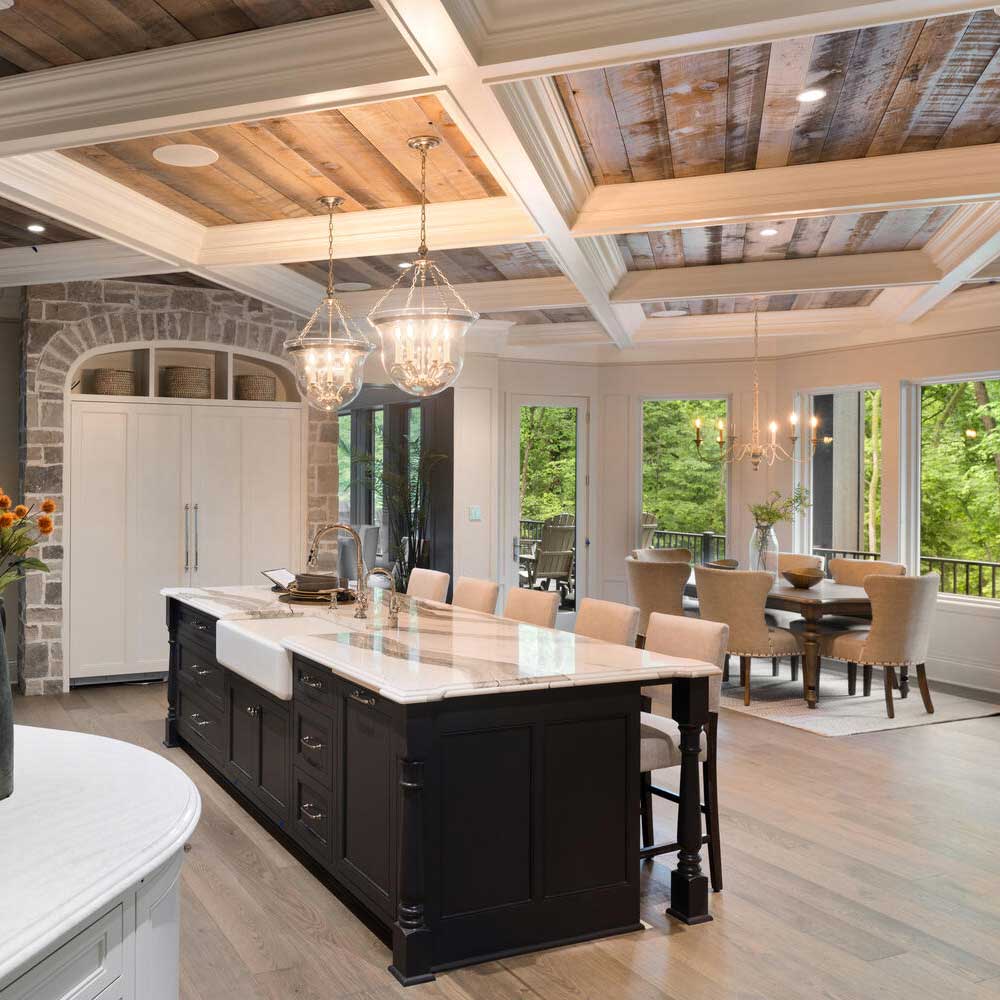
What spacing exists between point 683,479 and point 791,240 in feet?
12.1

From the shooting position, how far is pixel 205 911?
3.16 metres

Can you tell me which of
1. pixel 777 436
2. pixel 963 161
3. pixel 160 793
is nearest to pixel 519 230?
pixel 963 161

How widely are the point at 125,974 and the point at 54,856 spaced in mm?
215

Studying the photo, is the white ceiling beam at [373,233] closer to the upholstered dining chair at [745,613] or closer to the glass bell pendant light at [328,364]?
the glass bell pendant light at [328,364]

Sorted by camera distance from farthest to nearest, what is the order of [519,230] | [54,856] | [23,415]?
[23,415], [519,230], [54,856]

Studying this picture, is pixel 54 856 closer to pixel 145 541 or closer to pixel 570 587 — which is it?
pixel 145 541

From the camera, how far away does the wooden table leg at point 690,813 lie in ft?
10.2

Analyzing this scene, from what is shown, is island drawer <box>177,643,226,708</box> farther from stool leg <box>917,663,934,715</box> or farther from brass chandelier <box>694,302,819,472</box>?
brass chandelier <box>694,302,819,472</box>

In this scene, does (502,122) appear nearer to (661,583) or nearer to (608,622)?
(608,622)

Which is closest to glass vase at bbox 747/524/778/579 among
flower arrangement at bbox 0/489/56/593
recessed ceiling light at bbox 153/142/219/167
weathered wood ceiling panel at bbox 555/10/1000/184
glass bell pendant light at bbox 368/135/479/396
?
weathered wood ceiling panel at bbox 555/10/1000/184

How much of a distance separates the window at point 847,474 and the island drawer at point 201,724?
5.51 meters

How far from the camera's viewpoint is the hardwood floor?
2693 millimetres

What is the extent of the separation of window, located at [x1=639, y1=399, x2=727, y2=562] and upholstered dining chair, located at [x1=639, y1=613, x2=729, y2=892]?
5.23 m


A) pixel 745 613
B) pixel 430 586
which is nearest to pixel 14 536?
pixel 430 586
